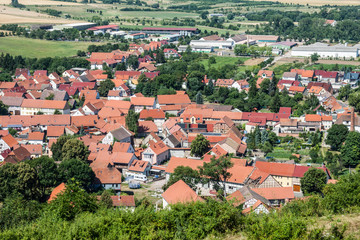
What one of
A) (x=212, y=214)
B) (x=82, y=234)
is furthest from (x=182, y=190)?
(x=82, y=234)

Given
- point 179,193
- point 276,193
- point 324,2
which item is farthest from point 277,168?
point 324,2

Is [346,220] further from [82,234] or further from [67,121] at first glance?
[67,121]

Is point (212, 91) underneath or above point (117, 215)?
underneath

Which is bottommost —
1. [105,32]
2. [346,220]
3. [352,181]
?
[105,32]

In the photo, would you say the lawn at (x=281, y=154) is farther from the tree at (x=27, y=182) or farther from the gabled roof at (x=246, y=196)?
the tree at (x=27, y=182)

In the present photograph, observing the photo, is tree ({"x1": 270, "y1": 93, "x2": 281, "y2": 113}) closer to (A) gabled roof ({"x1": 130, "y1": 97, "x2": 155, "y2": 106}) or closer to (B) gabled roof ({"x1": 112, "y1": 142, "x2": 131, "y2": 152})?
(A) gabled roof ({"x1": 130, "y1": 97, "x2": 155, "y2": 106})

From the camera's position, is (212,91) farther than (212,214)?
Yes
